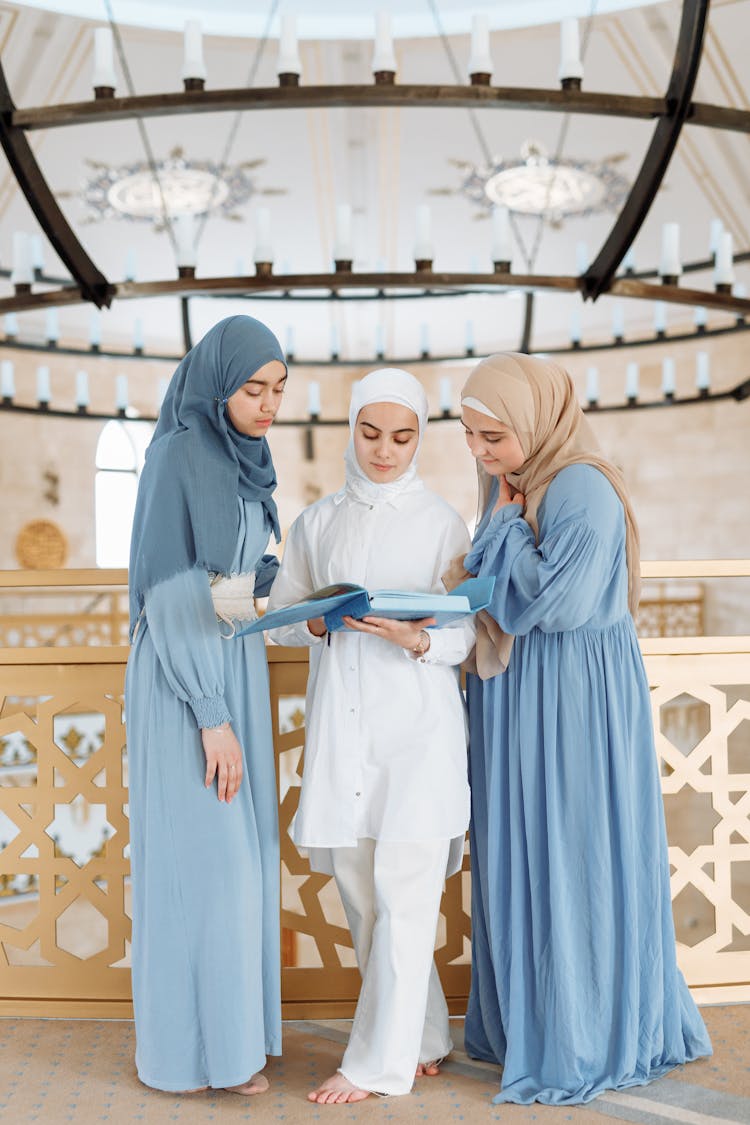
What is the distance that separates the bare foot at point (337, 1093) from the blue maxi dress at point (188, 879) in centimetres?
14

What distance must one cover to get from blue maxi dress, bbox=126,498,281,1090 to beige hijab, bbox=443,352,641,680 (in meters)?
0.57

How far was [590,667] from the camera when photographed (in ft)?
7.27

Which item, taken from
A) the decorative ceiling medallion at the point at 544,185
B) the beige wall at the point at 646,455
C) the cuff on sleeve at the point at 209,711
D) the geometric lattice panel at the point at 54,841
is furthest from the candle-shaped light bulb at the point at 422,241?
the beige wall at the point at 646,455

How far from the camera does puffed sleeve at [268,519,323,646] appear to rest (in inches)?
90.0

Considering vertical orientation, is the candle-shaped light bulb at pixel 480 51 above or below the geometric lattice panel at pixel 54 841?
above

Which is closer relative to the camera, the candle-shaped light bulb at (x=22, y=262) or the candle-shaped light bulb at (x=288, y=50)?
the candle-shaped light bulb at (x=288, y=50)

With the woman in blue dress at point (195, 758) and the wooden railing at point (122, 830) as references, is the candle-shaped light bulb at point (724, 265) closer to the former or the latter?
the wooden railing at point (122, 830)

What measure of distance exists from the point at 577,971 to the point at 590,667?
0.62 meters

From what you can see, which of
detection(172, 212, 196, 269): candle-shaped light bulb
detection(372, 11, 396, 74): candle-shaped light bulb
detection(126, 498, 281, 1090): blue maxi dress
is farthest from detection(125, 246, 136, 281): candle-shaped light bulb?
detection(126, 498, 281, 1090): blue maxi dress

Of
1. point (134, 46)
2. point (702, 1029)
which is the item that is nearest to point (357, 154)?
point (134, 46)

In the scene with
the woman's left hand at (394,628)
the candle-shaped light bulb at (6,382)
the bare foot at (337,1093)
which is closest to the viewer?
the woman's left hand at (394,628)

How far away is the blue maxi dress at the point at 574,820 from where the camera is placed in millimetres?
2131

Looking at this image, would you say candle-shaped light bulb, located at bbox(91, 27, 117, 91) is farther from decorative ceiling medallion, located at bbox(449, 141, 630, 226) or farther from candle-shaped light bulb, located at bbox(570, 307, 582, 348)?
decorative ceiling medallion, located at bbox(449, 141, 630, 226)

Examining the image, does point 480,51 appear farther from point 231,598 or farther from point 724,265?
point 231,598
